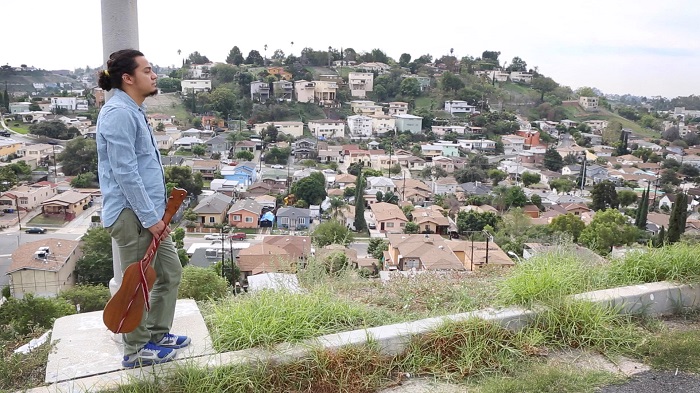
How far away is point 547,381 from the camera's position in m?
1.58

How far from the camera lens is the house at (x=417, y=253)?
11224mm

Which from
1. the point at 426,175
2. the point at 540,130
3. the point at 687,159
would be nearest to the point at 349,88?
the point at 540,130

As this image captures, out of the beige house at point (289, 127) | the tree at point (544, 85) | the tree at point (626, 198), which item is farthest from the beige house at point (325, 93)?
the tree at point (626, 198)

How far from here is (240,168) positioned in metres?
25.7

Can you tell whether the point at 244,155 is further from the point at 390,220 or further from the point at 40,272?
the point at 40,272

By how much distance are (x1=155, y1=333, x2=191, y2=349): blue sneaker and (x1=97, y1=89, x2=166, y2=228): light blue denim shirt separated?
413mm

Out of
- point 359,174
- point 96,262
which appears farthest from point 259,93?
point 96,262

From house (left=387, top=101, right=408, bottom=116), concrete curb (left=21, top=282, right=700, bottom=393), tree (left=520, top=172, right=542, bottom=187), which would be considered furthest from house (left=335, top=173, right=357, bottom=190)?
concrete curb (left=21, top=282, right=700, bottom=393)

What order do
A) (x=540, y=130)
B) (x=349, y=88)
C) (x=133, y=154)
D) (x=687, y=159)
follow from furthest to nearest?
(x=349, y=88) < (x=540, y=130) < (x=687, y=159) < (x=133, y=154)

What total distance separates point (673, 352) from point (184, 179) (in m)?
21.2

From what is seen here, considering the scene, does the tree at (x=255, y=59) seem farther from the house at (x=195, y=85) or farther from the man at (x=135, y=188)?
the man at (x=135, y=188)

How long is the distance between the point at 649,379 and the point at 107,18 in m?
2.17

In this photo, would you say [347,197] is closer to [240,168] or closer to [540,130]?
[240,168]

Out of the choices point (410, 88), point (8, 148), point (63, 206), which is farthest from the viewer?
point (410, 88)
